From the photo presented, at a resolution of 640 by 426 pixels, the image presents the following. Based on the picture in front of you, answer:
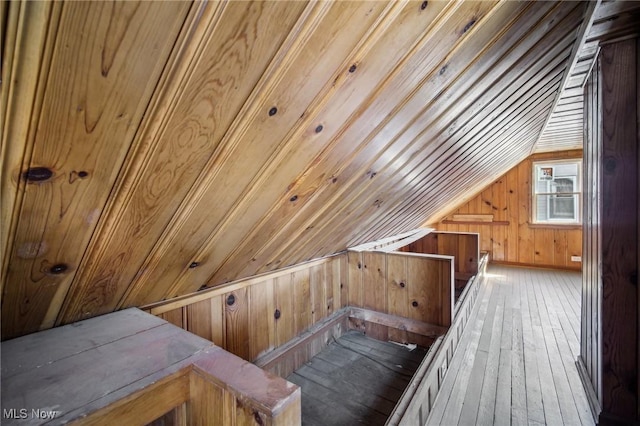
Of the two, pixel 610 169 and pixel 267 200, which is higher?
pixel 610 169

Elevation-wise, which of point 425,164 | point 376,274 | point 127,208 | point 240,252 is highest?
point 425,164

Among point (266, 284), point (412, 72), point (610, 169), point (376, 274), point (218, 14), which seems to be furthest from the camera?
point (376, 274)

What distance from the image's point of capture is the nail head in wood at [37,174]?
0.63 m

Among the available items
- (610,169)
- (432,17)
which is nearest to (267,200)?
(432,17)

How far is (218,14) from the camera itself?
578 mm

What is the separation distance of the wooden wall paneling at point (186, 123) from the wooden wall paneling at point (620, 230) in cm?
182

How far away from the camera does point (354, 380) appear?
2.14m

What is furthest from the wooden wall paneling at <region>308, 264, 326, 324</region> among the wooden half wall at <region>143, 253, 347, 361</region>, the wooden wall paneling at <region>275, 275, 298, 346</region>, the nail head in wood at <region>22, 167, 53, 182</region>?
the nail head in wood at <region>22, 167, 53, 182</region>

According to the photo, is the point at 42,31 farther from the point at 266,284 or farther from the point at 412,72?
the point at 266,284

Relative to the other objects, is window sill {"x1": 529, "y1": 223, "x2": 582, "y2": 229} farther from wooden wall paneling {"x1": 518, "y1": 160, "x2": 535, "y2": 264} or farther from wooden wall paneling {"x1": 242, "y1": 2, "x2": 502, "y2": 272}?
wooden wall paneling {"x1": 242, "y1": 2, "x2": 502, "y2": 272}

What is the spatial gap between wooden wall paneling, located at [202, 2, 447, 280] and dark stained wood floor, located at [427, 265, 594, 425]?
156cm

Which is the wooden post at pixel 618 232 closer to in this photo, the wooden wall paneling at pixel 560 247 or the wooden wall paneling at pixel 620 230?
the wooden wall paneling at pixel 620 230

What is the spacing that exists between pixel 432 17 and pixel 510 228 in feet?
19.8

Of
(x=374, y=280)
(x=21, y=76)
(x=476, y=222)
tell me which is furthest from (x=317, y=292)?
(x=476, y=222)
